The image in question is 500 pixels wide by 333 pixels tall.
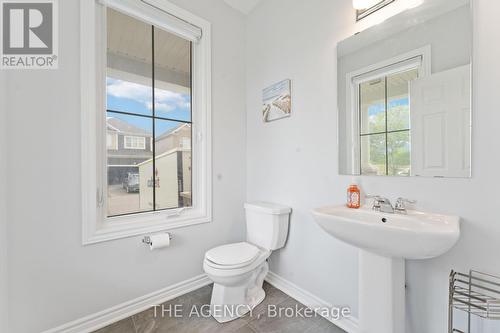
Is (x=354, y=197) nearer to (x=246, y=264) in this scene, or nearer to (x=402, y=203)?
(x=402, y=203)

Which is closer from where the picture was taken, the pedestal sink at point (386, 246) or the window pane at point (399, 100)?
the pedestal sink at point (386, 246)

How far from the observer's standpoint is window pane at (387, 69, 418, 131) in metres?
1.14

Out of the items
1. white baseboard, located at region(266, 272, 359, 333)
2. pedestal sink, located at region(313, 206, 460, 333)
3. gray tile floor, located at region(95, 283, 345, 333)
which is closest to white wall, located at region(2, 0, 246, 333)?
gray tile floor, located at region(95, 283, 345, 333)

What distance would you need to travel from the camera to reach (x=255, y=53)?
2.12 meters

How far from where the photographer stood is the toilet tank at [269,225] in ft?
5.64

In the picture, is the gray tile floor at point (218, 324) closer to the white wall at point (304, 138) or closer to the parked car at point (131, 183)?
the white wall at point (304, 138)

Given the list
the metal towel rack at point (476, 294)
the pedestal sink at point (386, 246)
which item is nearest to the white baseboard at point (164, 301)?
the pedestal sink at point (386, 246)

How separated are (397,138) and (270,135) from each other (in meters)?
1.02

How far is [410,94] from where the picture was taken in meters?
1.13

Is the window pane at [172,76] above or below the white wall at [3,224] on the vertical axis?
above

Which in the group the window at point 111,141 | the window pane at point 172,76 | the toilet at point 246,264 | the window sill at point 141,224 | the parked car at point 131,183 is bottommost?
the toilet at point 246,264

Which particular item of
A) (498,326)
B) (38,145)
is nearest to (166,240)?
(38,145)

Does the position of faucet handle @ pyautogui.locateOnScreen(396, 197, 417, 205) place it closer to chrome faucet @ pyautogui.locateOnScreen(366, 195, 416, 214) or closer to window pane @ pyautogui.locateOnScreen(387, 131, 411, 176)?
chrome faucet @ pyautogui.locateOnScreen(366, 195, 416, 214)

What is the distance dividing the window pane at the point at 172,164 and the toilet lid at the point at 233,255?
0.62 m
